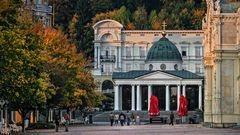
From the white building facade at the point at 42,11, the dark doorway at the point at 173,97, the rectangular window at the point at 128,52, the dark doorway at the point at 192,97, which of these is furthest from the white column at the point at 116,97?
the rectangular window at the point at 128,52

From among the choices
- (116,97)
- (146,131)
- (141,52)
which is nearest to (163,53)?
(116,97)

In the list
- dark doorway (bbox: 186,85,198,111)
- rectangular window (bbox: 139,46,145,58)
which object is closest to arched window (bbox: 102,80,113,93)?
rectangular window (bbox: 139,46,145,58)

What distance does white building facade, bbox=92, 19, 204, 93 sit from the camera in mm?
195750

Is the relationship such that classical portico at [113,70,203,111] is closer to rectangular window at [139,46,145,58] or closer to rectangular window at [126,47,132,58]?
rectangular window at [139,46,145,58]

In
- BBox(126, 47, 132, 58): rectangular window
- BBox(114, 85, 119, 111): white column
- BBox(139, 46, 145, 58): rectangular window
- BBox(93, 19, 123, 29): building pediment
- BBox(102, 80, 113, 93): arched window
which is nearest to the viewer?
BBox(114, 85, 119, 111): white column

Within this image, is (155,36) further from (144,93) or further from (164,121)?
(164,121)

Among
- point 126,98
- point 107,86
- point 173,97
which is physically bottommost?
point 126,98

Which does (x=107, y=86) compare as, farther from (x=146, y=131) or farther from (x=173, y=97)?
(x=146, y=131)

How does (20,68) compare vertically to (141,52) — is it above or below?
below

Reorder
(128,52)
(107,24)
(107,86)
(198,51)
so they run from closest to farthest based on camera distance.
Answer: (107,86), (107,24), (198,51), (128,52)

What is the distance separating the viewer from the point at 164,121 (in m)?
130

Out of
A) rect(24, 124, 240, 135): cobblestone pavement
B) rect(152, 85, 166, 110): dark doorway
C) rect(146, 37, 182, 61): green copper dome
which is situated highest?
rect(146, 37, 182, 61): green copper dome

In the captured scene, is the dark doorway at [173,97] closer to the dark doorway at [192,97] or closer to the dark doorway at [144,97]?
the dark doorway at [192,97]

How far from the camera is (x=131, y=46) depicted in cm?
19762
